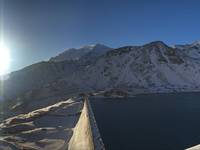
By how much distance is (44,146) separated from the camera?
2970 inches

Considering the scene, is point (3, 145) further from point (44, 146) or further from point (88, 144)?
point (88, 144)

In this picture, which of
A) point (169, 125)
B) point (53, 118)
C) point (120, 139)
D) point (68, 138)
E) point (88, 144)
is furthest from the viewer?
point (53, 118)

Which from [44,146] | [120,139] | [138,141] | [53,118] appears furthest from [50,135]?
[53,118]

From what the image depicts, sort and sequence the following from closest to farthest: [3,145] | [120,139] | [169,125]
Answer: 1. [3,145]
2. [120,139]
3. [169,125]

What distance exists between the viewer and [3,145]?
71.9 m

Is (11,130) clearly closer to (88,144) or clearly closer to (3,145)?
(3,145)

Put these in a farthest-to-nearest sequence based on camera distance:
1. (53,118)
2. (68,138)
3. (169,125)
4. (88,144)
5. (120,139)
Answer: (53,118) < (169,125) < (68,138) < (120,139) < (88,144)

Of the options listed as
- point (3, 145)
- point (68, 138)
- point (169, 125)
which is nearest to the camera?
point (3, 145)

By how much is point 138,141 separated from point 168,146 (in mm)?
8862

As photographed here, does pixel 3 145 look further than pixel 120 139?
No

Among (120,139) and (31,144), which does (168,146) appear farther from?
(31,144)

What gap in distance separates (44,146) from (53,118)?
4653 centimetres

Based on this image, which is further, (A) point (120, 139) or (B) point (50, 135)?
(B) point (50, 135)

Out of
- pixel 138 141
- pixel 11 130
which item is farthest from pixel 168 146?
pixel 11 130
